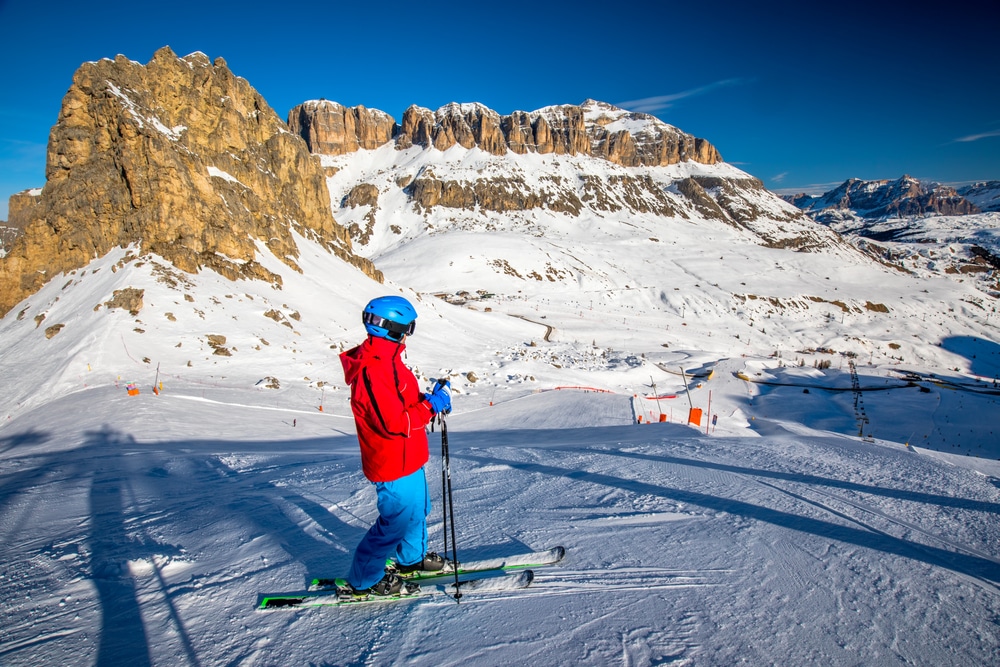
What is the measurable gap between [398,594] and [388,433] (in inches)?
45.8

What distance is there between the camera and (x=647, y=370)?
23531 mm

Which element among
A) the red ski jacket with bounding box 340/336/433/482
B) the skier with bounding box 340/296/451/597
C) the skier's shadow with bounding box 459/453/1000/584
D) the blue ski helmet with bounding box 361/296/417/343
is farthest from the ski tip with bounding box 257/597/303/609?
the skier's shadow with bounding box 459/453/1000/584

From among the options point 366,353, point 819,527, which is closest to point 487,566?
point 366,353

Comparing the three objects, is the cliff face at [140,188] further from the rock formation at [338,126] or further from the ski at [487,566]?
the rock formation at [338,126]

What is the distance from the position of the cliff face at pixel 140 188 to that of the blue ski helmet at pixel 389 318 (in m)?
22.2

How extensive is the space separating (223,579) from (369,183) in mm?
119261

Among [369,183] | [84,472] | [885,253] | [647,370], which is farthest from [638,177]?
[84,472]

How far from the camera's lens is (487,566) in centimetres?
340

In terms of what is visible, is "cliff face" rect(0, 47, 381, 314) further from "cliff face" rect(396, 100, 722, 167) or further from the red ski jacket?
"cliff face" rect(396, 100, 722, 167)

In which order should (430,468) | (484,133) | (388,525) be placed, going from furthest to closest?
(484,133)
(430,468)
(388,525)

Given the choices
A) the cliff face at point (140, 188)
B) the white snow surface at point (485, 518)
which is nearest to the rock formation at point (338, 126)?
the cliff face at point (140, 188)

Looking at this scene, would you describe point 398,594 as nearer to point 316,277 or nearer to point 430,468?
point 430,468

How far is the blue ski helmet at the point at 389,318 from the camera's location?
299 cm

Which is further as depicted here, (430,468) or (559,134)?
(559,134)
